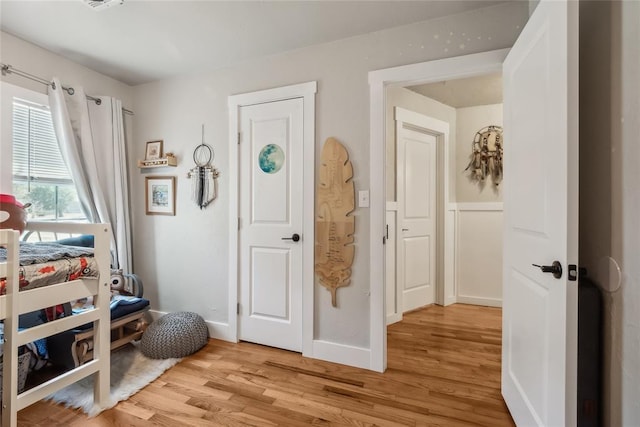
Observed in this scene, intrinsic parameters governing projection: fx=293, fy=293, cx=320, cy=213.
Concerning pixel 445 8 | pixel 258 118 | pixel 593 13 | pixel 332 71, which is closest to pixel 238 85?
pixel 258 118

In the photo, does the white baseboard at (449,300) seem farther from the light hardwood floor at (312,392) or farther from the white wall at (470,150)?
the white wall at (470,150)

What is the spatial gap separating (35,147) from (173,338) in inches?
73.6

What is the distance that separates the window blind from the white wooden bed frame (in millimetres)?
730

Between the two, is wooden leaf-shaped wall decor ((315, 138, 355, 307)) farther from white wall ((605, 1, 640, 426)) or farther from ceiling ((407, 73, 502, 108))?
ceiling ((407, 73, 502, 108))

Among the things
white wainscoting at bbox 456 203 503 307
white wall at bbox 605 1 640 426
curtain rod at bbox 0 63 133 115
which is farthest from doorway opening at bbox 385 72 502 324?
curtain rod at bbox 0 63 133 115

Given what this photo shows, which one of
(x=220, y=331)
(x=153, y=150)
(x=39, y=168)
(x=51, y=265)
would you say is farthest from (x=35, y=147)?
(x=220, y=331)

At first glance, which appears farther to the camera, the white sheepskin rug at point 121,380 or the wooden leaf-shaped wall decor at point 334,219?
the wooden leaf-shaped wall decor at point 334,219

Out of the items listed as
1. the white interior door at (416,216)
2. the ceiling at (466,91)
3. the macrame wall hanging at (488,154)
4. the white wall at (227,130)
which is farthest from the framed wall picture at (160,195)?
the macrame wall hanging at (488,154)

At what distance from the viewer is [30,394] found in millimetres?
1410

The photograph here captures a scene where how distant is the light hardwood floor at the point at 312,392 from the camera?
1615 mm

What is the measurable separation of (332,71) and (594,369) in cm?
224

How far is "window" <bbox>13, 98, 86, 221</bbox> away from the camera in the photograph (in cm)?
222

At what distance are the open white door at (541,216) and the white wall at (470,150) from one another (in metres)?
2.10

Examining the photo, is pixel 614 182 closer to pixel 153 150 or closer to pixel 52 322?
pixel 52 322
